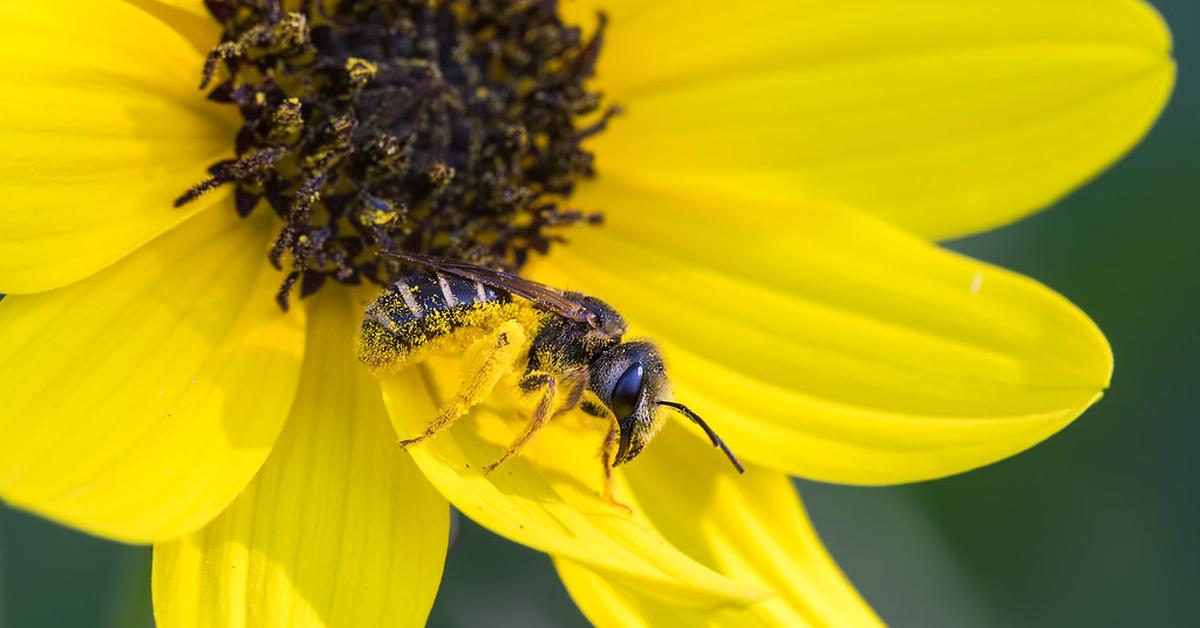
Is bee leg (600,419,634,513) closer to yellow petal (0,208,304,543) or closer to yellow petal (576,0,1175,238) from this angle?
yellow petal (0,208,304,543)

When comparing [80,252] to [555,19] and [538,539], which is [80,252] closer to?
[538,539]

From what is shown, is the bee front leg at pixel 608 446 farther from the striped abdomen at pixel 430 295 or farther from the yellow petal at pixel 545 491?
the striped abdomen at pixel 430 295

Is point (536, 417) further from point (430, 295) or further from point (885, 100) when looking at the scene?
point (885, 100)

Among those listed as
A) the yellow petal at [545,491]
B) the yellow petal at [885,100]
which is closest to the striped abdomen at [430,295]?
the yellow petal at [545,491]

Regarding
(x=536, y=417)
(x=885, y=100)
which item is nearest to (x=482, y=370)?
(x=536, y=417)

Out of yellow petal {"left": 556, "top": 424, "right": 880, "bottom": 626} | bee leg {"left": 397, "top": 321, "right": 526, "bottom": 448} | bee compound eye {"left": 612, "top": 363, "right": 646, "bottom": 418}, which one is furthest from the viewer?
yellow petal {"left": 556, "top": 424, "right": 880, "bottom": 626}

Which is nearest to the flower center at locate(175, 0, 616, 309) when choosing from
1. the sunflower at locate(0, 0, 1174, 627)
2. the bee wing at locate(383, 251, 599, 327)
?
the sunflower at locate(0, 0, 1174, 627)

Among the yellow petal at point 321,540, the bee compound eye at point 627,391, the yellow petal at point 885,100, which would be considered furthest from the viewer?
the yellow petal at point 885,100
